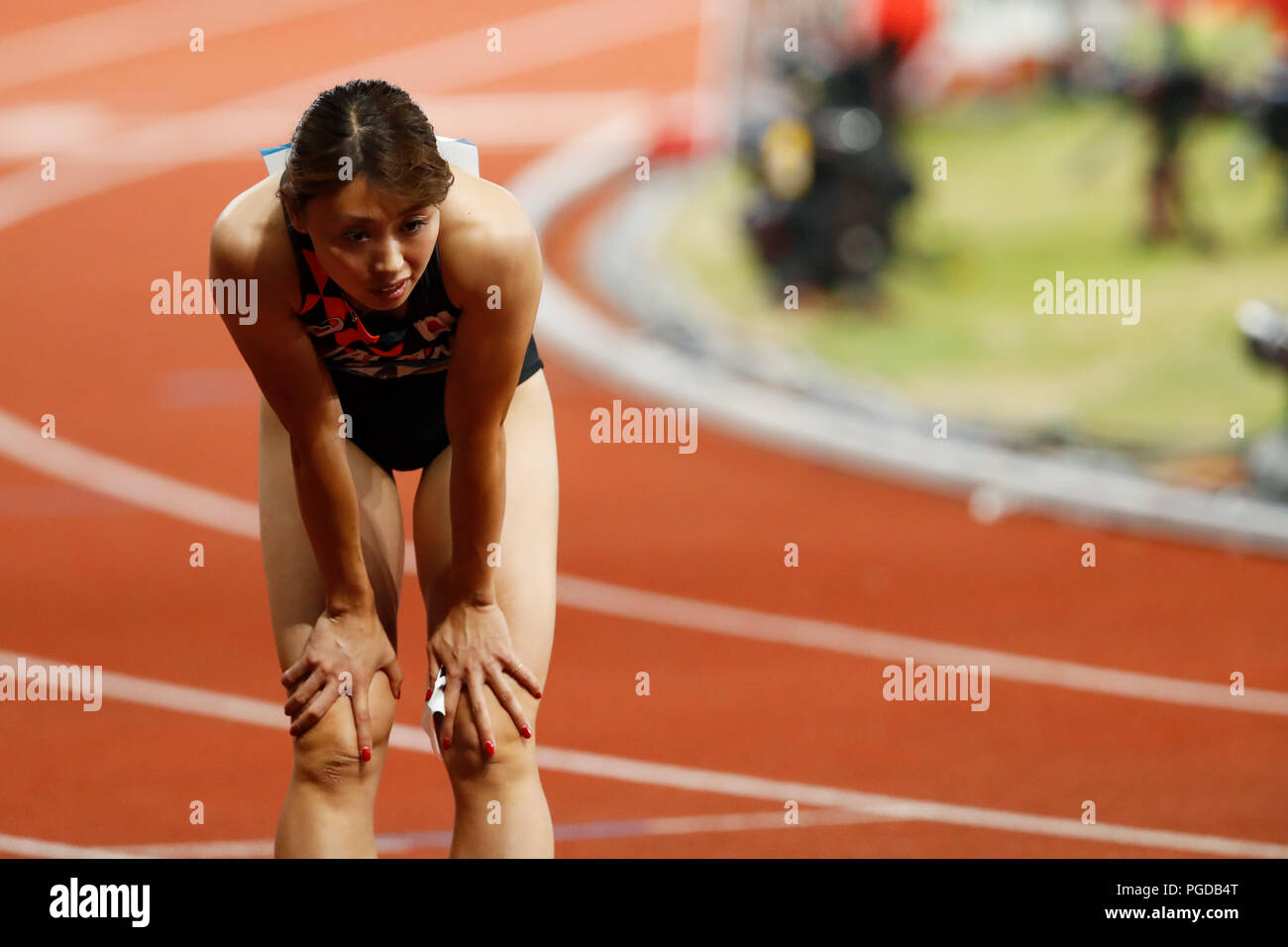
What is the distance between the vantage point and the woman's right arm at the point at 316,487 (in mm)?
2969

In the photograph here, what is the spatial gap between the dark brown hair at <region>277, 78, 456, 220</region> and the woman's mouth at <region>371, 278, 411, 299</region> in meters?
0.14

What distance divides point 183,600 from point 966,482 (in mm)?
Answer: 3352

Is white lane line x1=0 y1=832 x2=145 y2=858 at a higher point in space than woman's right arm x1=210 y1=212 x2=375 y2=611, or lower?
lower

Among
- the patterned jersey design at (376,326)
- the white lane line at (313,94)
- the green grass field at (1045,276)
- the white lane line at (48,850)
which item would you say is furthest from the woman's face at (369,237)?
the white lane line at (313,94)

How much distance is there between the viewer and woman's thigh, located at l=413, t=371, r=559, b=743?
3215 mm

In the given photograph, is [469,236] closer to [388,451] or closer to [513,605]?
[388,451]

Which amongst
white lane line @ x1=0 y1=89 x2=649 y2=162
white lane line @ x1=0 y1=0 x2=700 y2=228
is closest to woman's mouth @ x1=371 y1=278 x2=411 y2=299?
white lane line @ x1=0 y1=0 x2=700 y2=228

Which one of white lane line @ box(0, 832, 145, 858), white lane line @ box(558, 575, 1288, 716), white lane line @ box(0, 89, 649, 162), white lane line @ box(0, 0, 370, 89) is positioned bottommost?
white lane line @ box(0, 832, 145, 858)

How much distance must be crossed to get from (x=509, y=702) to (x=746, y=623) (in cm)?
317

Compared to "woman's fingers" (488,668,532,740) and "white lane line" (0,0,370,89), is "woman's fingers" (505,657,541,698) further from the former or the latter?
"white lane line" (0,0,370,89)

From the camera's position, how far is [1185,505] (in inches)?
279

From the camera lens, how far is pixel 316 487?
120 inches

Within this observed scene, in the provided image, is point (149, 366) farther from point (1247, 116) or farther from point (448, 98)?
point (1247, 116)
